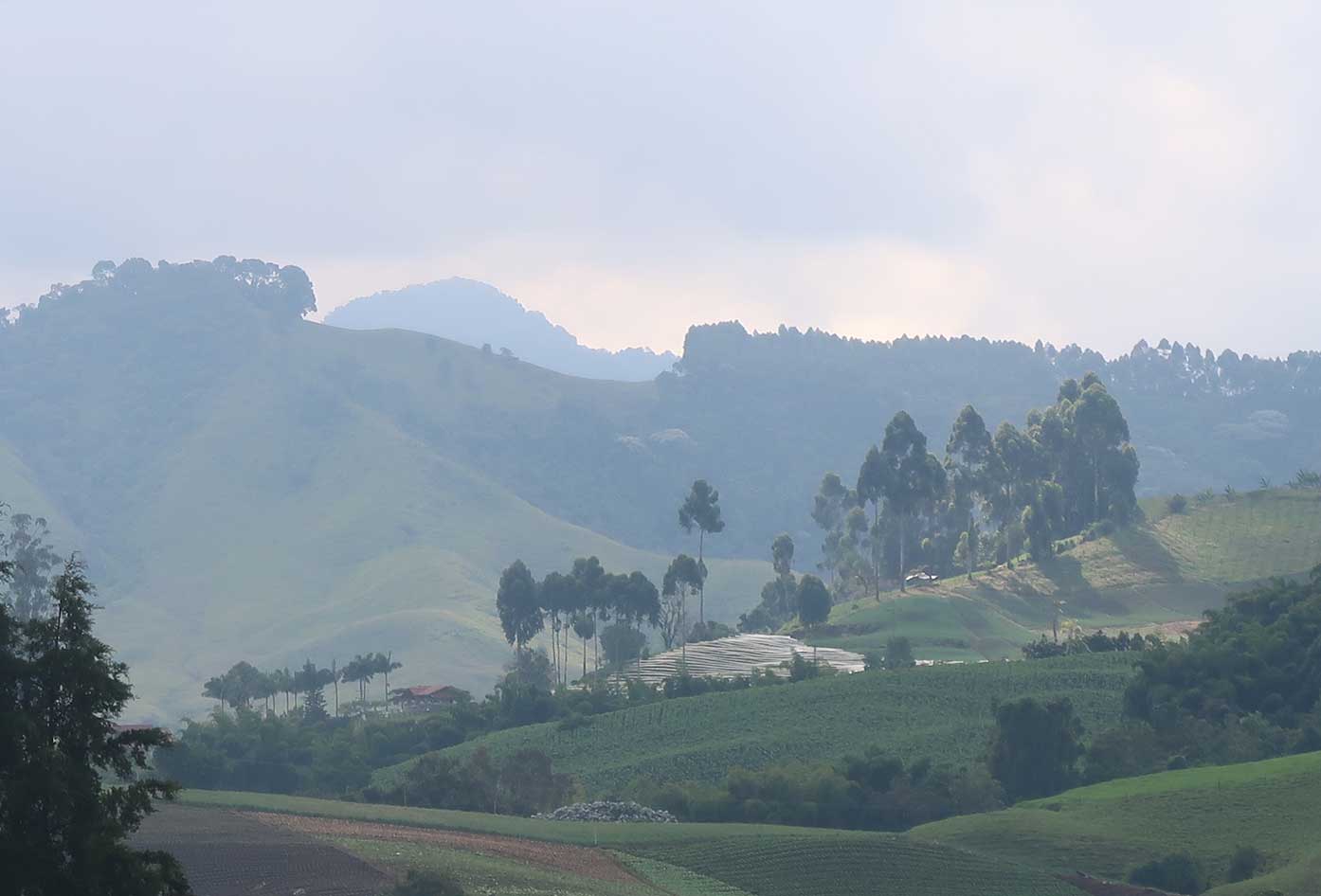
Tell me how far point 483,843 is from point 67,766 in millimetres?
47249

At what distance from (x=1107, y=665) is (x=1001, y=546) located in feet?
218

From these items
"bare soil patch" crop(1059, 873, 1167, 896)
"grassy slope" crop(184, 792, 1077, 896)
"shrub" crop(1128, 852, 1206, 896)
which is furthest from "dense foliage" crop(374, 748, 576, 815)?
"shrub" crop(1128, 852, 1206, 896)

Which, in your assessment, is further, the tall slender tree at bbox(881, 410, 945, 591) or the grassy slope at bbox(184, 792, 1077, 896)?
the tall slender tree at bbox(881, 410, 945, 591)

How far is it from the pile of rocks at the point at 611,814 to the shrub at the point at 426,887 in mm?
29550

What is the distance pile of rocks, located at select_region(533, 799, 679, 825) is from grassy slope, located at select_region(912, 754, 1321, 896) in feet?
43.3

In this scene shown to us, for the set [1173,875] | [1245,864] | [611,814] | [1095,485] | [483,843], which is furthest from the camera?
[1095,485]

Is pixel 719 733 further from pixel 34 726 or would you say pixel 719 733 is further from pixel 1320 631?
pixel 34 726

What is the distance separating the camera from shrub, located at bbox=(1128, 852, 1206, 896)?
2862 inches

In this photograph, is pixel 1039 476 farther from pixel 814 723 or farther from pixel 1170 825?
pixel 1170 825

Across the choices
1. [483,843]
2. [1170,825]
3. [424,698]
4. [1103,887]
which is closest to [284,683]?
[424,698]

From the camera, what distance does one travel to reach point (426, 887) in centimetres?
5600

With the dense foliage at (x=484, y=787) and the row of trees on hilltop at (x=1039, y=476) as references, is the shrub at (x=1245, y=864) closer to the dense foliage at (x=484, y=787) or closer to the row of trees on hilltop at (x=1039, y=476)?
the dense foliage at (x=484, y=787)

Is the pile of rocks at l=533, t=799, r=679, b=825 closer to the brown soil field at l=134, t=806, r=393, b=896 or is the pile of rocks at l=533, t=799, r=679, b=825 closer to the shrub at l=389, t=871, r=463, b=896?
the brown soil field at l=134, t=806, r=393, b=896

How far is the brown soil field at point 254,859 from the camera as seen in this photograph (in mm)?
57750
